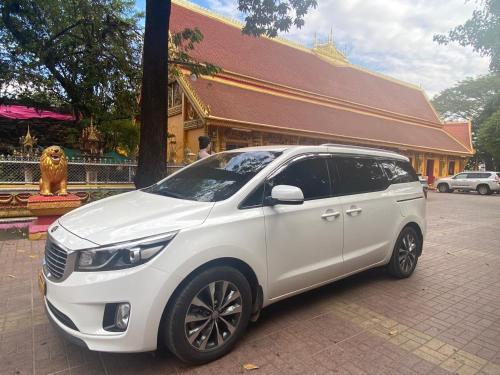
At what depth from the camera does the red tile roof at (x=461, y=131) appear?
1145 inches

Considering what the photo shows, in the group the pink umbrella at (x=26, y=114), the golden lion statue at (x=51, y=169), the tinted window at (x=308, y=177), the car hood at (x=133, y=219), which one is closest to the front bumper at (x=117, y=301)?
A: the car hood at (x=133, y=219)

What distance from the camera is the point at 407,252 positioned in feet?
15.5

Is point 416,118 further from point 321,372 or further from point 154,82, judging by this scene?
point 321,372

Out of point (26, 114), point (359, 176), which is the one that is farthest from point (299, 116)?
point (359, 176)

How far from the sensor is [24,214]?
8.26 m

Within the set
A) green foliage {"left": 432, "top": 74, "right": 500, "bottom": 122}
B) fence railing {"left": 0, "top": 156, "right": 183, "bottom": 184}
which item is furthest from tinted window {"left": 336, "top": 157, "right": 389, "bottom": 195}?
green foliage {"left": 432, "top": 74, "right": 500, "bottom": 122}

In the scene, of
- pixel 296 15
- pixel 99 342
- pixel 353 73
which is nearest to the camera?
pixel 99 342

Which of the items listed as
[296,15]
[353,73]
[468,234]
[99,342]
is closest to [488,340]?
[99,342]

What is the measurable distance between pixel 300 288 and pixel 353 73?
25.5m

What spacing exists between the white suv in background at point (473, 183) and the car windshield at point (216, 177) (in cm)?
2447

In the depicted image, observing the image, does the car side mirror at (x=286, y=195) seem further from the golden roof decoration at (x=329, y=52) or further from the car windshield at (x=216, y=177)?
the golden roof decoration at (x=329, y=52)

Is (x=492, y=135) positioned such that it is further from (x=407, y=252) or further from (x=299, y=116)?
(x=407, y=252)

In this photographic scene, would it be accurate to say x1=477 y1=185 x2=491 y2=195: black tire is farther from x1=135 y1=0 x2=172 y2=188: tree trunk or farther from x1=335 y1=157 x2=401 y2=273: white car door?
x1=135 y1=0 x2=172 y2=188: tree trunk

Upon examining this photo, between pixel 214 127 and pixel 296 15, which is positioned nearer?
pixel 296 15
